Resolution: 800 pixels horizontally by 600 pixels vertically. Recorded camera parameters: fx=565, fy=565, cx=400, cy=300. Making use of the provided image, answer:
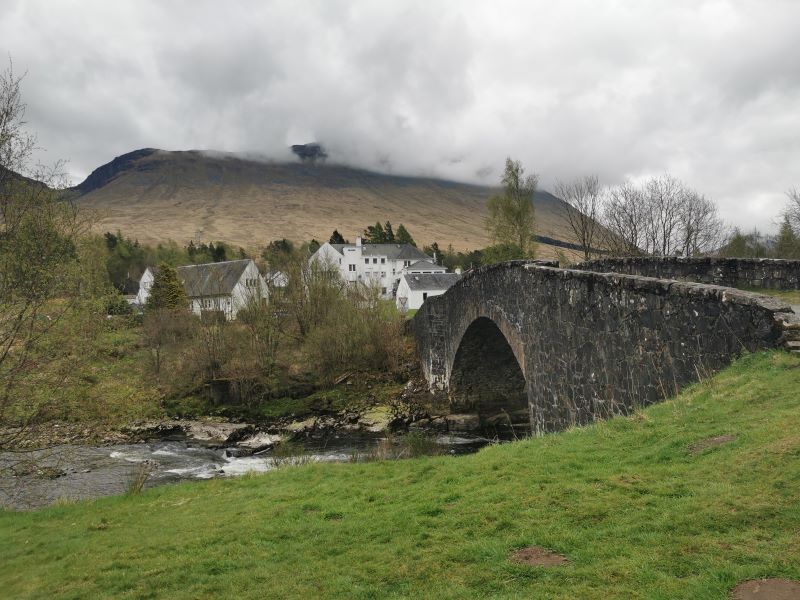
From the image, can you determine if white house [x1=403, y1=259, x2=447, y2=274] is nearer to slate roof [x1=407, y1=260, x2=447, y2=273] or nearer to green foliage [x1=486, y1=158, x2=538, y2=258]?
slate roof [x1=407, y1=260, x2=447, y2=273]

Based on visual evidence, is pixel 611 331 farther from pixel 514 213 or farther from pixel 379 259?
pixel 379 259

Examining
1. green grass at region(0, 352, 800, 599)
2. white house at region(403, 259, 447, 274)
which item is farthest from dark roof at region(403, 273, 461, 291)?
green grass at region(0, 352, 800, 599)

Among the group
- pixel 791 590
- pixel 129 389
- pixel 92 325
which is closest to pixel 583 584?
pixel 791 590

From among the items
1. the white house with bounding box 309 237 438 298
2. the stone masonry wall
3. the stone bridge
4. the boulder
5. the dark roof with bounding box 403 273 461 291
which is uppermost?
the white house with bounding box 309 237 438 298

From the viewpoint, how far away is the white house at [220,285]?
151 ft

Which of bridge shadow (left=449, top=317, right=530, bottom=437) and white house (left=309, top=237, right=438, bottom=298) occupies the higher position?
white house (left=309, top=237, right=438, bottom=298)

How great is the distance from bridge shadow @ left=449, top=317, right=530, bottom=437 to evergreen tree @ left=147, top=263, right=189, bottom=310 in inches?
1175

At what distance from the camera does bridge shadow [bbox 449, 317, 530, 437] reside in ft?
115

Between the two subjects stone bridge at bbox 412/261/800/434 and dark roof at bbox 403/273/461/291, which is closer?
stone bridge at bbox 412/261/800/434

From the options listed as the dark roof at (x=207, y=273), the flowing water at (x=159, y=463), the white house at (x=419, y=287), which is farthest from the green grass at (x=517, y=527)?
the white house at (x=419, y=287)

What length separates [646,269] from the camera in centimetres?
2031

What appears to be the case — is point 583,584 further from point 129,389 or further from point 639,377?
point 129,389

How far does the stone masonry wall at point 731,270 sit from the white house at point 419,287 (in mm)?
54922

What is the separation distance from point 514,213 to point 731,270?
43657 mm
